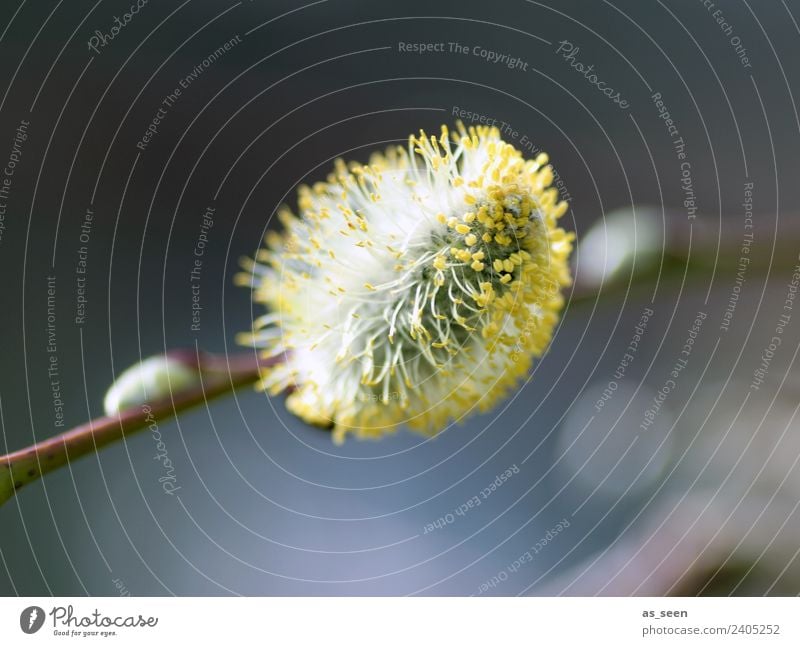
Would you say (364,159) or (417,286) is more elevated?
(364,159)

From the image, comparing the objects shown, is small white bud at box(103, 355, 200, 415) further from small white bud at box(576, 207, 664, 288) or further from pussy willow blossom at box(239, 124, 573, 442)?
small white bud at box(576, 207, 664, 288)

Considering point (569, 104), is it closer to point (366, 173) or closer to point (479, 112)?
point (479, 112)

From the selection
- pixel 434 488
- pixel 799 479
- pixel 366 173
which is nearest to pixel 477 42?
pixel 366 173

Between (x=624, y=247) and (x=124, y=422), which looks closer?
(x=124, y=422)

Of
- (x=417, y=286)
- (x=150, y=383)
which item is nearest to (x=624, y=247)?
(x=417, y=286)

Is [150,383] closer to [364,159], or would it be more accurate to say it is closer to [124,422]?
[124,422]

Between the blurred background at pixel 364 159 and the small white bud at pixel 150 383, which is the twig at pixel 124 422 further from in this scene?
the blurred background at pixel 364 159

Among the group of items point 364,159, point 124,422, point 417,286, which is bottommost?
point 124,422
